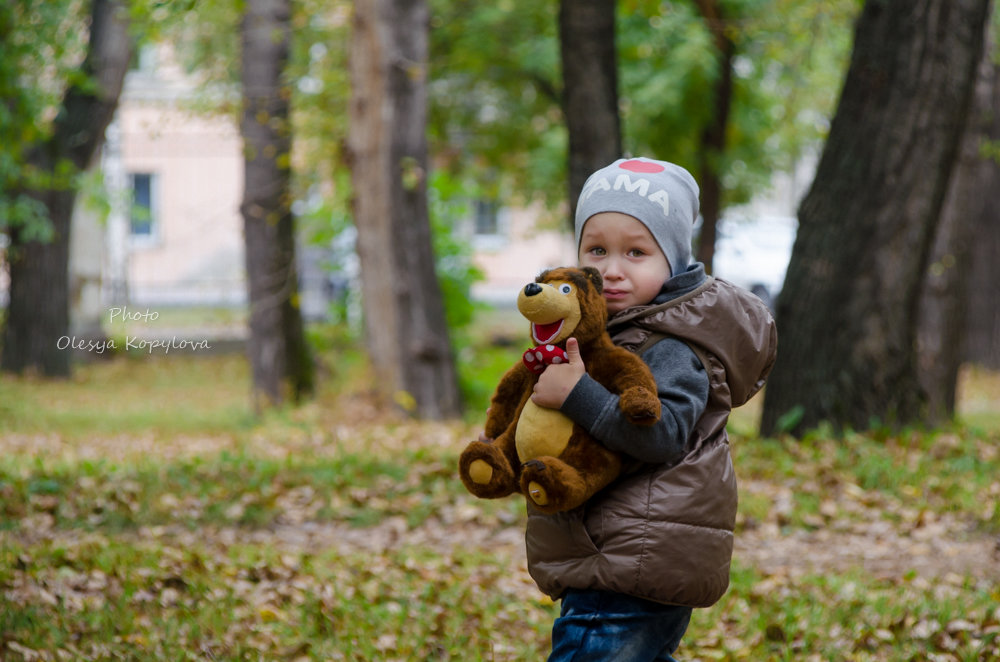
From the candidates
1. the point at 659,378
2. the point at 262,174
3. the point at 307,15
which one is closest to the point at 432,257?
the point at 262,174

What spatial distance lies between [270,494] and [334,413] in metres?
4.23

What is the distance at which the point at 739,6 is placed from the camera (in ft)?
53.3

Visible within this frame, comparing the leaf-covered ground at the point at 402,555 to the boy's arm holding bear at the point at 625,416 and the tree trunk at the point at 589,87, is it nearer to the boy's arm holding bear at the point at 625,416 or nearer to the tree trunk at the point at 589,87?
the boy's arm holding bear at the point at 625,416

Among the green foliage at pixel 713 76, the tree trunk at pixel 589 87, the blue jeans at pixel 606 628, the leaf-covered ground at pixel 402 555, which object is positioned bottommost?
the leaf-covered ground at pixel 402 555

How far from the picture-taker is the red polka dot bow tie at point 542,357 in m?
2.72

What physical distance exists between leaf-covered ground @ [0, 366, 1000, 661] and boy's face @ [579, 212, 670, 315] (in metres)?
2.15

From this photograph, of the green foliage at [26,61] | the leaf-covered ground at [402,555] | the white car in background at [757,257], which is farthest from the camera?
the white car in background at [757,257]

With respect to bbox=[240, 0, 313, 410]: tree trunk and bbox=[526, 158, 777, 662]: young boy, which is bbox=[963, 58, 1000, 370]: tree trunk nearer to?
bbox=[240, 0, 313, 410]: tree trunk

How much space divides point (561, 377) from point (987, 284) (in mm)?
17048

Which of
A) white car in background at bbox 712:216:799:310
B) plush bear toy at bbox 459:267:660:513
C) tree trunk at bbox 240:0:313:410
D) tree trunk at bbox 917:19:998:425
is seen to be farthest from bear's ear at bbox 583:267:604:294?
white car in background at bbox 712:216:799:310

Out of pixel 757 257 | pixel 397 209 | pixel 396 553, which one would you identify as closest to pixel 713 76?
pixel 397 209

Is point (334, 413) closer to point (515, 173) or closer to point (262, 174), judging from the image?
point (262, 174)

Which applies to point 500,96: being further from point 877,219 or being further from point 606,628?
point 606,628

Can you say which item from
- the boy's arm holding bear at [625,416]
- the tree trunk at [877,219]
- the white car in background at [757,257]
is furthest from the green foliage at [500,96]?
the boy's arm holding bear at [625,416]
